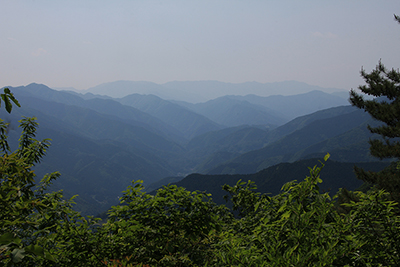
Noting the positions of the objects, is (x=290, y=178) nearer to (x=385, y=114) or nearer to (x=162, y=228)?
(x=385, y=114)

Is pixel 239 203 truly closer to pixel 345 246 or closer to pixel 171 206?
pixel 171 206

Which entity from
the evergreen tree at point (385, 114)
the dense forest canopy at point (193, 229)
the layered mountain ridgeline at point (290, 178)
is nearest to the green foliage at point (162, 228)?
the dense forest canopy at point (193, 229)

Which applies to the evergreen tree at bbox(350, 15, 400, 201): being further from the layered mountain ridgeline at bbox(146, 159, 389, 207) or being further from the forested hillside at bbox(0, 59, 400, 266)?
the layered mountain ridgeline at bbox(146, 159, 389, 207)

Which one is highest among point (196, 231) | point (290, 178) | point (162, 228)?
point (162, 228)

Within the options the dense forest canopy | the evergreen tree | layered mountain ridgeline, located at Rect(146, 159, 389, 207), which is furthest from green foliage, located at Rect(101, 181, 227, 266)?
layered mountain ridgeline, located at Rect(146, 159, 389, 207)

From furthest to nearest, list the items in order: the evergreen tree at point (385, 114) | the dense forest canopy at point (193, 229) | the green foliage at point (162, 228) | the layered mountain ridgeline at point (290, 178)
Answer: the layered mountain ridgeline at point (290, 178), the evergreen tree at point (385, 114), the green foliage at point (162, 228), the dense forest canopy at point (193, 229)

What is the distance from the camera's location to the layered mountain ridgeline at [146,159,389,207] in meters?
80.1

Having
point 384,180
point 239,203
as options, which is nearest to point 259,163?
point 384,180

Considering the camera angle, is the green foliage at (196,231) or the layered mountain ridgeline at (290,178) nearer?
the green foliage at (196,231)

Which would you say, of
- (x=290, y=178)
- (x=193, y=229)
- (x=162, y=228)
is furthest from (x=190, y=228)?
(x=290, y=178)

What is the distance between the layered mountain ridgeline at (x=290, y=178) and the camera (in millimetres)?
80056

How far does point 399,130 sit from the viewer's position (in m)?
15.5

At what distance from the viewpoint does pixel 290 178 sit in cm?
8881

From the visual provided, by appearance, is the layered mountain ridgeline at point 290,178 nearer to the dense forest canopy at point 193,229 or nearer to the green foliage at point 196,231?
the dense forest canopy at point 193,229
